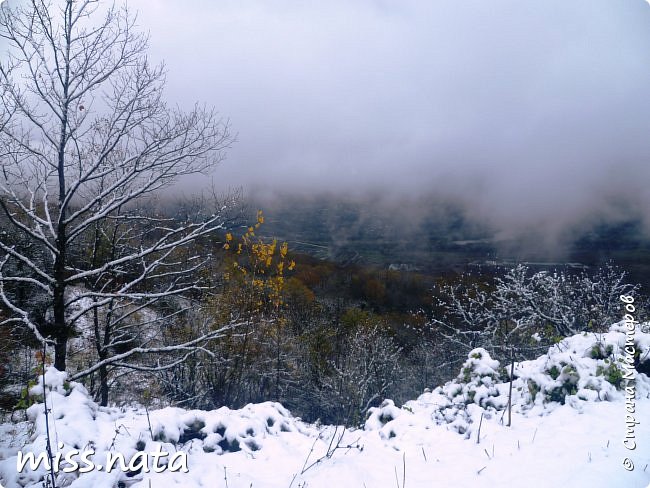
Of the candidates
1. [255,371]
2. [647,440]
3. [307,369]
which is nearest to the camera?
[647,440]

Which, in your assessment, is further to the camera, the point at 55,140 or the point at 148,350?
the point at 148,350

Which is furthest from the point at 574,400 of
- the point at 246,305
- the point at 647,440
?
the point at 246,305

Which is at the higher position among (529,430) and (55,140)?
(55,140)

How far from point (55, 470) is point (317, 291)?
53780 millimetres

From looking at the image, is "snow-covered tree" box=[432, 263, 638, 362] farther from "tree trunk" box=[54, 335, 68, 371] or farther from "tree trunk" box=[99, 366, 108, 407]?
"tree trunk" box=[54, 335, 68, 371]

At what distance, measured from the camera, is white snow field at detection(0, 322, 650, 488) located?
330 cm

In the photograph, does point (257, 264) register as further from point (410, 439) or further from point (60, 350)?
point (410, 439)

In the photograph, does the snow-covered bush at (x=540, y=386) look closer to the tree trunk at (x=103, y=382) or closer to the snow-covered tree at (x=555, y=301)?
the snow-covered tree at (x=555, y=301)

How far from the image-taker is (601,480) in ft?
9.79

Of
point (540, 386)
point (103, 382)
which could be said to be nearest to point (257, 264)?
point (103, 382)

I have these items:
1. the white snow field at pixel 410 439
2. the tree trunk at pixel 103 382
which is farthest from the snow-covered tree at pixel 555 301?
the tree trunk at pixel 103 382

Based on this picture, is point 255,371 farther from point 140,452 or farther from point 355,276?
point 355,276

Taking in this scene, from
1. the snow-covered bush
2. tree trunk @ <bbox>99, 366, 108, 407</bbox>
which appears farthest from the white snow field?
tree trunk @ <bbox>99, 366, 108, 407</bbox>

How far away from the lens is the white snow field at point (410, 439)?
3305 millimetres
